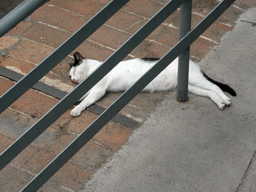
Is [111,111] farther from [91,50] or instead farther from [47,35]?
[47,35]

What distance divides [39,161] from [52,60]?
1.15 m

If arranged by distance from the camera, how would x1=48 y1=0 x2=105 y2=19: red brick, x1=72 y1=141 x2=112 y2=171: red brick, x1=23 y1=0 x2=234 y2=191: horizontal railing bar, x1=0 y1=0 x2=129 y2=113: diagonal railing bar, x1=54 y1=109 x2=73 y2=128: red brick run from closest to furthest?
x1=0 y1=0 x2=129 y2=113: diagonal railing bar < x1=23 y1=0 x2=234 y2=191: horizontal railing bar < x1=72 y1=141 x2=112 y2=171: red brick < x1=54 y1=109 x2=73 y2=128: red brick < x1=48 y1=0 x2=105 y2=19: red brick

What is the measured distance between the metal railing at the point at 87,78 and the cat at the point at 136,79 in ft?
1.54

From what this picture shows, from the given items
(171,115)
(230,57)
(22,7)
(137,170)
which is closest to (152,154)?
(137,170)

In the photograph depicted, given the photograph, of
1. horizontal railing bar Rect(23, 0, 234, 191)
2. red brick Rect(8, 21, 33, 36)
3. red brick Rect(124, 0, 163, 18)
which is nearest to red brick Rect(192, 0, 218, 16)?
red brick Rect(124, 0, 163, 18)

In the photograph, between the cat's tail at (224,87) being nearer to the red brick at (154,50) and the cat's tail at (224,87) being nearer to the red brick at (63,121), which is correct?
the red brick at (154,50)

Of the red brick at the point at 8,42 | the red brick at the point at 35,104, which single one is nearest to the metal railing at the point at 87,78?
the red brick at the point at 35,104

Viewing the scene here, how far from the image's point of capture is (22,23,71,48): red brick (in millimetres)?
3732

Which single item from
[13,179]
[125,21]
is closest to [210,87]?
[125,21]

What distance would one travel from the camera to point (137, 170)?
2.51 metres

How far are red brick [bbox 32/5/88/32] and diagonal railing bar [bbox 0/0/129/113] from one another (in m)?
2.09

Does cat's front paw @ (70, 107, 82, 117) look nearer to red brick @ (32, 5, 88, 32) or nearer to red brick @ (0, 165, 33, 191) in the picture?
red brick @ (0, 165, 33, 191)

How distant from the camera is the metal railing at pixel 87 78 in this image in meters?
1.70

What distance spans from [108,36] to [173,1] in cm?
158
